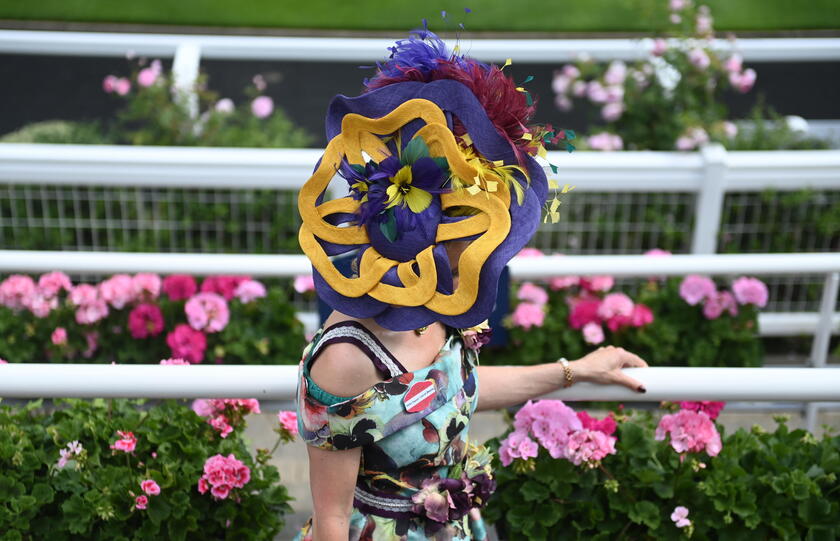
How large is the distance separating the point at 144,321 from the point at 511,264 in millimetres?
1698

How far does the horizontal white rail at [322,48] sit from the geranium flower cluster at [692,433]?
361 centimetres

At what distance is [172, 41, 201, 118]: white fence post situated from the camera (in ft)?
18.1

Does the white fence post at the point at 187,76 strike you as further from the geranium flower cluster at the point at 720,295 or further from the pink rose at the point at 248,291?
the geranium flower cluster at the point at 720,295

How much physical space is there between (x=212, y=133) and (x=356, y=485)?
3.92 m

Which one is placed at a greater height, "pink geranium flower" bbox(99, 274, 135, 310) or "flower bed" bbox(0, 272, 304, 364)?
"pink geranium flower" bbox(99, 274, 135, 310)

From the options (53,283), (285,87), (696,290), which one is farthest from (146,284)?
(285,87)

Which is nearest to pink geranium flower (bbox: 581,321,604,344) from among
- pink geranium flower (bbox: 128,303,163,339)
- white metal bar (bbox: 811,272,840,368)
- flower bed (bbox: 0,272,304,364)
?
white metal bar (bbox: 811,272,840,368)

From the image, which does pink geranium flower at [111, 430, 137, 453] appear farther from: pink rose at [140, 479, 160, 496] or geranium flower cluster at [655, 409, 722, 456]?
geranium flower cluster at [655, 409, 722, 456]

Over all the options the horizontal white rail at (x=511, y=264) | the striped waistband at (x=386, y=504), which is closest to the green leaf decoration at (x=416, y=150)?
the striped waistband at (x=386, y=504)

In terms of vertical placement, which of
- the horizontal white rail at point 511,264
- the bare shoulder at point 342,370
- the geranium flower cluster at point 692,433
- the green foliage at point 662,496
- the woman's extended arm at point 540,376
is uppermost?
the bare shoulder at point 342,370

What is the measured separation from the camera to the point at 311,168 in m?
4.19

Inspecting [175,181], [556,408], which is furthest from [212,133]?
[556,408]

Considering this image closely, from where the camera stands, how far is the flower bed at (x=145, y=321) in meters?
3.99

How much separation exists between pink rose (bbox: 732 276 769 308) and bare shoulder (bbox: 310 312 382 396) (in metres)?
2.83
